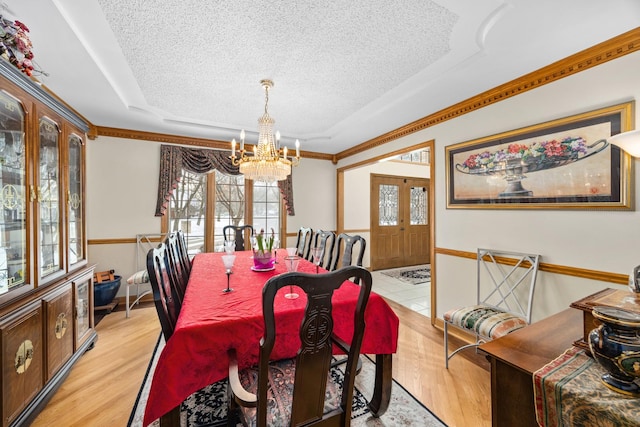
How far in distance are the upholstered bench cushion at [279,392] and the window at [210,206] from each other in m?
3.06

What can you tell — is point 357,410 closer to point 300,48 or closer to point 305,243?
point 305,243

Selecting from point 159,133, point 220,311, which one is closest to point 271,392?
point 220,311

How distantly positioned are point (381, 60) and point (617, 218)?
1982mm

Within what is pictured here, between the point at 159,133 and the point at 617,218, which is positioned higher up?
the point at 159,133

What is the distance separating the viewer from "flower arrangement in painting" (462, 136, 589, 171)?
1.99 m

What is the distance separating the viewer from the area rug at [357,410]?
1.65 metres

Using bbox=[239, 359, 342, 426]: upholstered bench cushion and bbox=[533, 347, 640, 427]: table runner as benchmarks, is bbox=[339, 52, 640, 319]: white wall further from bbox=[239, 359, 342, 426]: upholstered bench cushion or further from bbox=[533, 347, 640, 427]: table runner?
bbox=[239, 359, 342, 426]: upholstered bench cushion

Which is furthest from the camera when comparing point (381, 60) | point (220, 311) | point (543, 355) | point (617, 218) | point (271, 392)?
point (381, 60)

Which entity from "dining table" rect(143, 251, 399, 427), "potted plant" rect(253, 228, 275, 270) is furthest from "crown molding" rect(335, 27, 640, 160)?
"potted plant" rect(253, 228, 275, 270)

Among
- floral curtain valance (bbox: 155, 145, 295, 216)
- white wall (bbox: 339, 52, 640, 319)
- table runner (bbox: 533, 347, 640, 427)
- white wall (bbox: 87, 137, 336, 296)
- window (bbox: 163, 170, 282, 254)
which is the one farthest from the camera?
window (bbox: 163, 170, 282, 254)

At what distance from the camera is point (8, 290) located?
1553 mm

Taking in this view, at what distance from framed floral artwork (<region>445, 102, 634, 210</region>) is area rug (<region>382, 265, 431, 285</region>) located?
250 cm

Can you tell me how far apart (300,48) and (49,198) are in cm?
224

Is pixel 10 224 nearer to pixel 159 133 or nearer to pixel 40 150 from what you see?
pixel 40 150
